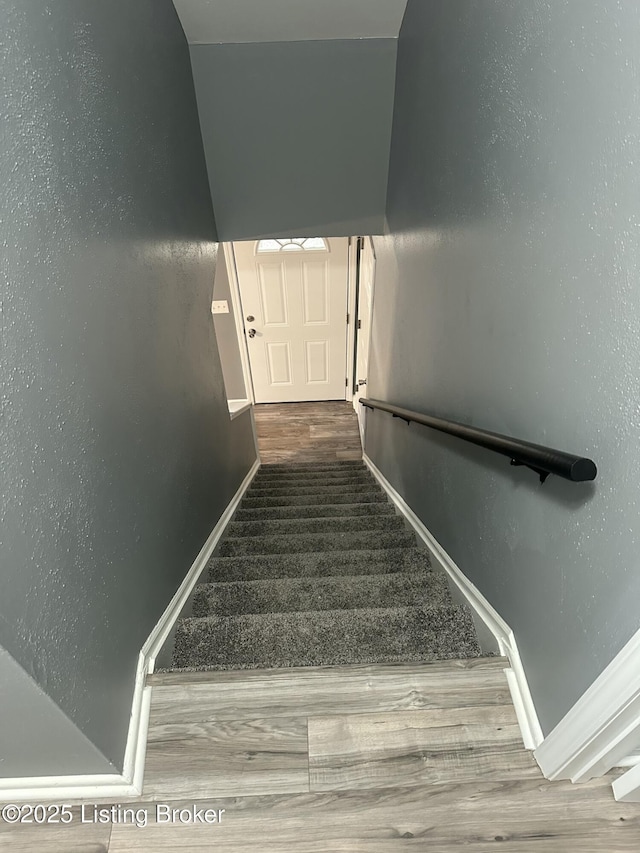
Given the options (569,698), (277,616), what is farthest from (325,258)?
(569,698)

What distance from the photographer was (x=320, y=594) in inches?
67.8

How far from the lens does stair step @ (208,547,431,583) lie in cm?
200

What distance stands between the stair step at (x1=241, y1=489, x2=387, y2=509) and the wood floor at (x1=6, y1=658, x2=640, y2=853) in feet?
6.50

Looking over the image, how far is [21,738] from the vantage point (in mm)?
936

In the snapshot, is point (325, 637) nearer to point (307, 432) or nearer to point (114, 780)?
point (114, 780)

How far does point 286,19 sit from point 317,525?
8.33 ft

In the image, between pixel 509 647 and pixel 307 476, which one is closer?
pixel 509 647

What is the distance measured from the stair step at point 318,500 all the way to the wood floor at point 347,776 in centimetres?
198

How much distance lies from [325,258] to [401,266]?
2.58m

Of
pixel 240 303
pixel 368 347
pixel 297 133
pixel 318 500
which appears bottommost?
pixel 318 500

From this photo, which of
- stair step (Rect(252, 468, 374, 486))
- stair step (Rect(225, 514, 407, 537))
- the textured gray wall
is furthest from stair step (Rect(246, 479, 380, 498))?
the textured gray wall

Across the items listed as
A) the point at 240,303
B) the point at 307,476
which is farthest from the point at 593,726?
the point at 240,303

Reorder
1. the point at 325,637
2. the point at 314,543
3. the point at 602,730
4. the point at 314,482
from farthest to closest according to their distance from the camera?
the point at 314,482, the point at 314,543, the point at 325,637, the point at 602,730

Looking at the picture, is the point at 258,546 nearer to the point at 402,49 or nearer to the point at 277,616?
the point at 277,616
